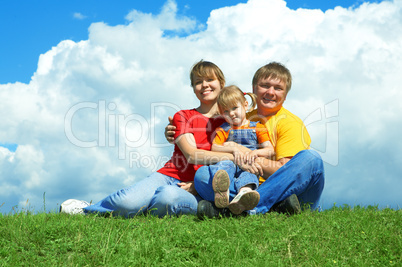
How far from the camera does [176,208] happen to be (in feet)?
20.8

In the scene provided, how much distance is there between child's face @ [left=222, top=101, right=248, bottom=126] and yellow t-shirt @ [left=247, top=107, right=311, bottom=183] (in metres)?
0.40

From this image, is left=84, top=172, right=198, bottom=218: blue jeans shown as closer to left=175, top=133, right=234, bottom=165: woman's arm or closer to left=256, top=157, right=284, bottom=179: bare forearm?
left=175, top=133, right=234, bottom=165: woman's arm

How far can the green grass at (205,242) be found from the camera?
4512 mm

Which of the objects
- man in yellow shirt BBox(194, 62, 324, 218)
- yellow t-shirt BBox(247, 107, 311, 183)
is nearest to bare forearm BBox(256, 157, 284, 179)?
man in yellow shirt BBox(194, 62, 324, 218)

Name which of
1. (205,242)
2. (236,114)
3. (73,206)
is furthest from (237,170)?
(73,206)

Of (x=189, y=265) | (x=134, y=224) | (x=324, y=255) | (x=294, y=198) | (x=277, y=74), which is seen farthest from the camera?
(x=277, y=74)

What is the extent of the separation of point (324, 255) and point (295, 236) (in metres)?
0.48

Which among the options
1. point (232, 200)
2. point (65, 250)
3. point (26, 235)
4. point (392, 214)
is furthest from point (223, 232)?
point (392, 214)

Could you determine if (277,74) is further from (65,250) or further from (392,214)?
(65,250)

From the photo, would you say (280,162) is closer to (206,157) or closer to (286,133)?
(286,133)

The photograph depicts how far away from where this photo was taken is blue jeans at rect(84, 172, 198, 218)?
631 centimetres

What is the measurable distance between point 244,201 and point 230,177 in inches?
17.9

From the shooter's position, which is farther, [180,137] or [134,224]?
[180,137]

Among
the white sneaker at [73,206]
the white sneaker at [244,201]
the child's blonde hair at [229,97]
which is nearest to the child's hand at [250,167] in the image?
the white sneaker at [244,201]
